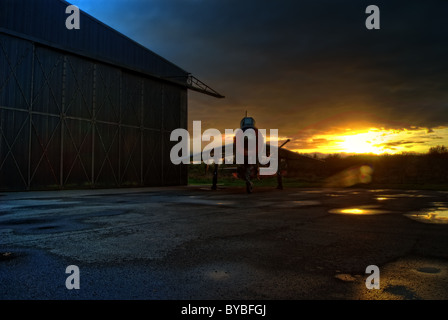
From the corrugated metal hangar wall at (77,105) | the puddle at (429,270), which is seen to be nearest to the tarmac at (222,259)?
the puddle at (429,270)

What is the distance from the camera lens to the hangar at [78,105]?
18.0 m

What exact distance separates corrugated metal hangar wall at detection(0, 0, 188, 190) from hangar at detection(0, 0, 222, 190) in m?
0.06

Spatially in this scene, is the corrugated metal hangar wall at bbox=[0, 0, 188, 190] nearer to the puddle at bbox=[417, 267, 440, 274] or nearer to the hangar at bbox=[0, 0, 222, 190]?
the hangar at bbox=[0, 0, 222, 190]

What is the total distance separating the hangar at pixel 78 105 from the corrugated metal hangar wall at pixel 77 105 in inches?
2.3

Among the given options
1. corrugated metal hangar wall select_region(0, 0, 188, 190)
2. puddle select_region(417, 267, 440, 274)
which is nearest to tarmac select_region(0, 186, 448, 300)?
puddle select_region(417, 267, 440, 274)

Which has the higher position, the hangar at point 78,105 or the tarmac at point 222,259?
the hangar at point 78,105

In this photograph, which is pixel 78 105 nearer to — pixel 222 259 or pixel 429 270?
pixel 222 259

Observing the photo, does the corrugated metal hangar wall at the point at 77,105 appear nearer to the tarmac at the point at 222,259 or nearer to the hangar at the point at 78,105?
the hangar at the point at 78,105

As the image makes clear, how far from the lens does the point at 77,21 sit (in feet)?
68.4

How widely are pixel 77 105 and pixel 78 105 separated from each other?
0.25 feet

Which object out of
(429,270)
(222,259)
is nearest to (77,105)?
(222,259)

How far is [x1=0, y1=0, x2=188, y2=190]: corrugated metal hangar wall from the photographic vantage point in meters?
18.0

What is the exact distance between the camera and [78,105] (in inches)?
836
